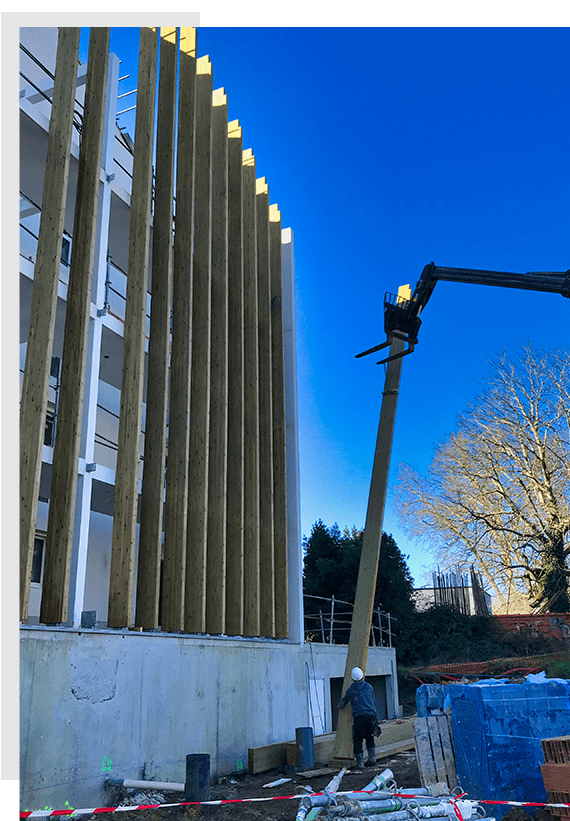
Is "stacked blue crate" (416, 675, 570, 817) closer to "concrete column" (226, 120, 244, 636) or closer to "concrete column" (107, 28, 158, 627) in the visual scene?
"concrete column" (107, 28, 158, 627)

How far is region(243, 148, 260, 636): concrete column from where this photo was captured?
1414 centimetres

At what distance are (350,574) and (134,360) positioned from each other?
21545mm

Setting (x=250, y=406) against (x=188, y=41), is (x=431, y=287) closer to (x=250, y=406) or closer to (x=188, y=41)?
(x=250, y=406)

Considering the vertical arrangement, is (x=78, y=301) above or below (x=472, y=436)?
below

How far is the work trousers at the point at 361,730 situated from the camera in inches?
426

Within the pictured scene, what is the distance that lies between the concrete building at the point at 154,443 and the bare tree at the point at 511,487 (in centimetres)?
1749

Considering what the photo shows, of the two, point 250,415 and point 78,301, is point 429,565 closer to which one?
point 250,415

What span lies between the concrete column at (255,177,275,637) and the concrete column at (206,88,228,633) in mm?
2240

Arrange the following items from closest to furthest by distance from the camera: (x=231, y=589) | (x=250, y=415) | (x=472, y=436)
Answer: (x=231, y=589) → (x=250, y=415) → (x=472, y=436)

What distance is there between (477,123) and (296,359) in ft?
53.0

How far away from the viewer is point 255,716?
12586 millimetres

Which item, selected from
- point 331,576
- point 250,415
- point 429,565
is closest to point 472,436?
point 429,565

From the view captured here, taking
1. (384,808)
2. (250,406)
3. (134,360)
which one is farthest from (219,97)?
(384,808)

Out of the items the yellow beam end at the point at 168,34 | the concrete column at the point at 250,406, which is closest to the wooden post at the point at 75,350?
the yellow beam end at the point at 168,34
